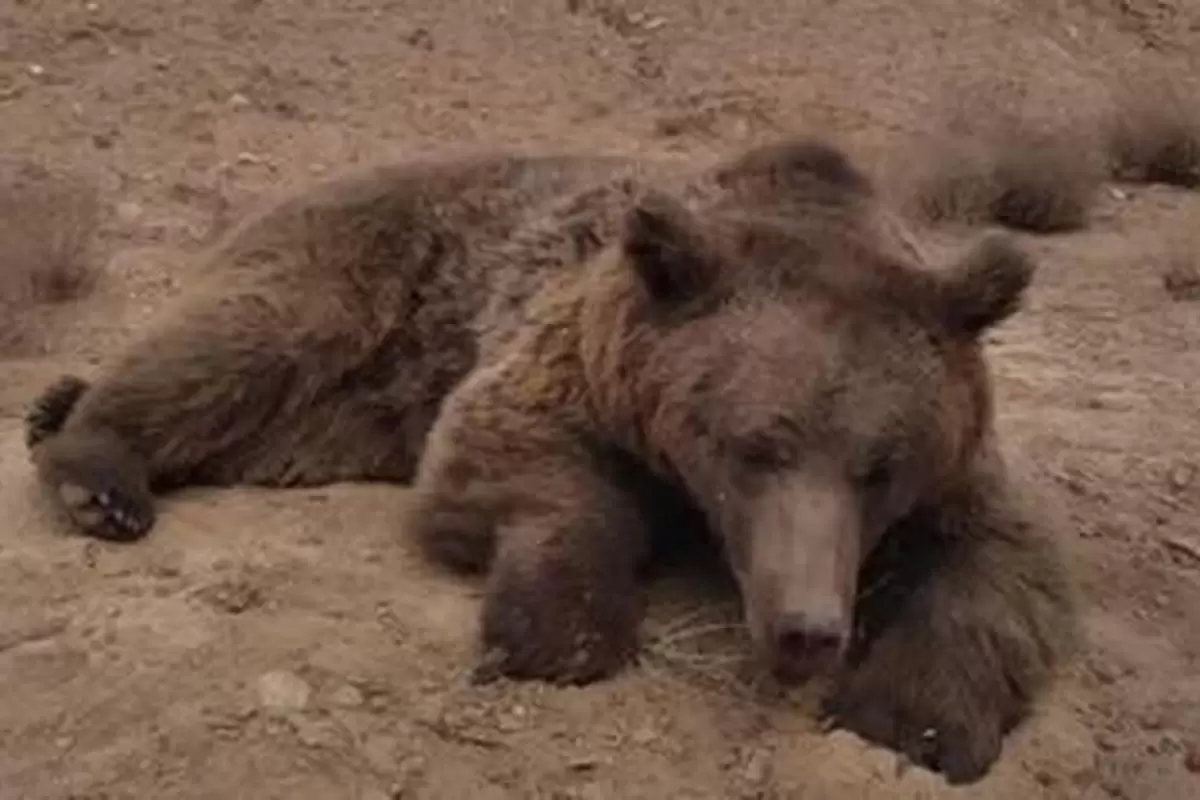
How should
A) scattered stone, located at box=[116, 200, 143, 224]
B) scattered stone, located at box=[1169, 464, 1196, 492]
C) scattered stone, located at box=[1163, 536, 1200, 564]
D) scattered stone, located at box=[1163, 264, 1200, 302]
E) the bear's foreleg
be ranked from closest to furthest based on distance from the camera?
1. the bear's foreleg
2. scattered stone, located at box=[1163, 536, 1200, 564]
3. scattered stone, located at box=[1169, 464, 1196, 492]
4. scattered stone, located at box=[1163, 264, 1200, 302]
5. scattered stone, located at box=[116, 200, 143, 224]

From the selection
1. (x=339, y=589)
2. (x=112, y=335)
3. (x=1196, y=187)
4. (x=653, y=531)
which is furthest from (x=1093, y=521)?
(x=1196, y=187)

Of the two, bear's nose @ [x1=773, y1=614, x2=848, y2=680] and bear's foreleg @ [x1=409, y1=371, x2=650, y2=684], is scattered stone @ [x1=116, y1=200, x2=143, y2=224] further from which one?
bear's nose @ [x1=773, y1=614, x2=848, y2=680]

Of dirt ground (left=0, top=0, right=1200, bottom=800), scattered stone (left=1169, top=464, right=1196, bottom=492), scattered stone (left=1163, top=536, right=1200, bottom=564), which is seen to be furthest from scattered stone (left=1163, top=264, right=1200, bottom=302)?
scattered stone (left=1163, top=536, right=1200, bottom=564)

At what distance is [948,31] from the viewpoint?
46.8 ft

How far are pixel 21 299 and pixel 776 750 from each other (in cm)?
446

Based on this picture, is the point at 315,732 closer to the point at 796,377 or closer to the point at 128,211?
the point at 796,377

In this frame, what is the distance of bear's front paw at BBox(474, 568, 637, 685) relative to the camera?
6.18m

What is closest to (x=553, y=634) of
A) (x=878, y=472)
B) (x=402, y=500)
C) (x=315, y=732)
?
(x=315, y=732)

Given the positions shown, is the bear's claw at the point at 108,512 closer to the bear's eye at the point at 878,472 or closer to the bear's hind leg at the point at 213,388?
the bear's hind leg at the point at 213,388

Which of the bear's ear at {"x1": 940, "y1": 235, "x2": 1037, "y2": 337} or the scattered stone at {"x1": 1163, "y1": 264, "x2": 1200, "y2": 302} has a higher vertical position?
the bear's ear at {"x1": 940, "y1": 235, "x2": 1037, "y2": 337}

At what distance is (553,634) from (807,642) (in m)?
0.72

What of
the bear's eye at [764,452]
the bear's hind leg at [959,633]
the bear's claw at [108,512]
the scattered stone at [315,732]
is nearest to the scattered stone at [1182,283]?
the bear's hind leg at [959,633]

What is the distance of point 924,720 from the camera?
6129 millimetres

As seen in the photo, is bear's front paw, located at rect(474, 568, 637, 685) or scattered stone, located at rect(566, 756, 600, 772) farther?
bear's front paw, located at rect(474, 568, 637, 685)
